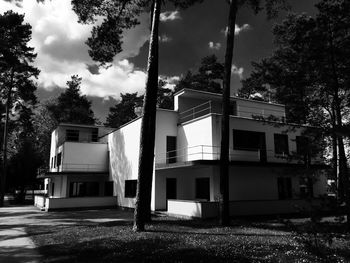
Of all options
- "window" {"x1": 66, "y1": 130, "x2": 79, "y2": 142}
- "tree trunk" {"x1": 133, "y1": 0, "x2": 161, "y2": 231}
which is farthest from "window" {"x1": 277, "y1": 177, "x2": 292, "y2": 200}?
"window" {"x1": 66, "y1": 130, "x2": 79, "y2": 142}

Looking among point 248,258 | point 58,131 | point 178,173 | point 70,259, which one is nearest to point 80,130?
point 58,131

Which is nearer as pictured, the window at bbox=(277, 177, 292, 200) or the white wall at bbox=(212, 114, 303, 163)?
the white wall at bbox=(212, 114, 303, 163)

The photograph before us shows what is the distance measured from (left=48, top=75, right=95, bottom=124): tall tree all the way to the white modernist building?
879 inches

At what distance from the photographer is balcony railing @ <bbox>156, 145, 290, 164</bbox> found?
779 inches

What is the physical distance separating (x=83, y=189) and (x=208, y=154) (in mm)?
16100

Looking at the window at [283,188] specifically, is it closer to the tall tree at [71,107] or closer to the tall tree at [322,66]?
the tall tree at [322,66]

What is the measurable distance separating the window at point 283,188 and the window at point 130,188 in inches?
436

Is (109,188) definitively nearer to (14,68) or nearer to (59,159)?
(59,159)

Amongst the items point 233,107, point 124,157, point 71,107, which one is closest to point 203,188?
point 124,157

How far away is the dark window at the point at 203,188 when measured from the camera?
20.6 metres

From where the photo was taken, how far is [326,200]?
3615 millimetres

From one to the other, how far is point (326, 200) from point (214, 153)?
1594cm

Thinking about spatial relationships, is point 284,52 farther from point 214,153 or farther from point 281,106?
point 214,153

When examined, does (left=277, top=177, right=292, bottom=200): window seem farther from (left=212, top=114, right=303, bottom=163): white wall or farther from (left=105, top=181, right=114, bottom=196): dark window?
(left=105, top=181, right=114, bottom=196): dark window
